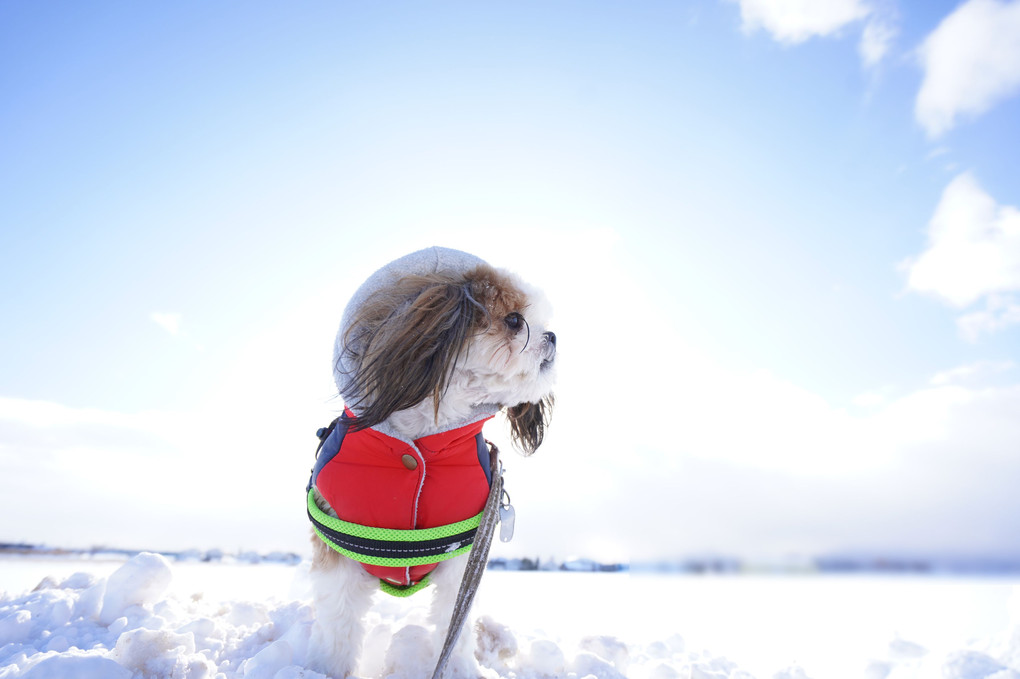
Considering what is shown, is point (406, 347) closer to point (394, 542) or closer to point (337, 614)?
point (394, 542)

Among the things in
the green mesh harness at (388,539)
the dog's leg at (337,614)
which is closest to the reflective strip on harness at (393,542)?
the green mesh harness at (388,539)

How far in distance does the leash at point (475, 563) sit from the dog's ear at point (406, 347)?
17.1 inches

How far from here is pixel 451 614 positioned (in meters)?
2.01

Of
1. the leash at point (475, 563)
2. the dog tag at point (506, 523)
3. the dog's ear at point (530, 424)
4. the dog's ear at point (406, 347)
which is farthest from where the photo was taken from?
the dog's ear at point (530, 424)

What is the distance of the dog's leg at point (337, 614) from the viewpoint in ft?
6.27

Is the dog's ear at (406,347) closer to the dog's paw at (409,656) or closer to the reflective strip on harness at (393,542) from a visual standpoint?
the reflective strip on harness at (393,542)

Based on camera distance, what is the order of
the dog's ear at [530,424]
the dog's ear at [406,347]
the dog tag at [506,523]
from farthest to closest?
the dog's ear at [530,424]
the dog tag at [506,523]
the dog's ear at [406,347]

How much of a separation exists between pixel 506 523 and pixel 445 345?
0.77 m

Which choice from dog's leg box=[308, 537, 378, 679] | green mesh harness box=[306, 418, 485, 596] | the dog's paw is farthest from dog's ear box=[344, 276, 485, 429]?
the dog's paw

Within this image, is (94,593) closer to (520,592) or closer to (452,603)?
(452,603)

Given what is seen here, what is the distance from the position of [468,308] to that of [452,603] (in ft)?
4.03

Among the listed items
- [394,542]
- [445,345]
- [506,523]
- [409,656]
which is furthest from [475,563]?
[445,345]

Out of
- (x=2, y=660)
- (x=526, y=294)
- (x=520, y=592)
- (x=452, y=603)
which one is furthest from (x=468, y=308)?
(x=520, y=592)

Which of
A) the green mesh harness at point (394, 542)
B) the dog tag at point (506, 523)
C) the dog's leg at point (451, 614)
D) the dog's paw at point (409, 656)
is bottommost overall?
the dog's paw at point (409, 656)
